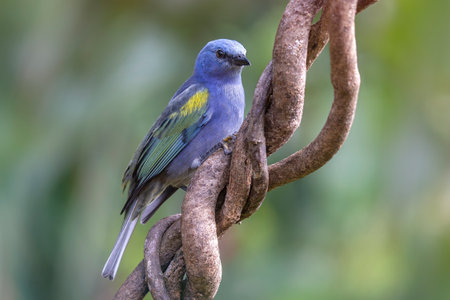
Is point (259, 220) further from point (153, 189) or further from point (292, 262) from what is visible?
point (153, 189)

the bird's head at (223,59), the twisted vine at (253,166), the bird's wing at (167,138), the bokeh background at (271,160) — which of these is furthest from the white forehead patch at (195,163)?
the twisted vine at (253,166)

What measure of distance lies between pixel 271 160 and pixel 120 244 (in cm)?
173

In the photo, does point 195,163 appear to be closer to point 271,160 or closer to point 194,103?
point 194,103

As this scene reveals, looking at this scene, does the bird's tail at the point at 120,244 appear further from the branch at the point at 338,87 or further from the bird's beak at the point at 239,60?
the branch at the point at 338,87

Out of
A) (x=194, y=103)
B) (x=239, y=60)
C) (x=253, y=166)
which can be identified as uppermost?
(x=239, y=60)

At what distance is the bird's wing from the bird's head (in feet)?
0.58

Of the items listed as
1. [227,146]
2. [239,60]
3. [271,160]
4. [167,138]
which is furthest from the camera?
[271,160]

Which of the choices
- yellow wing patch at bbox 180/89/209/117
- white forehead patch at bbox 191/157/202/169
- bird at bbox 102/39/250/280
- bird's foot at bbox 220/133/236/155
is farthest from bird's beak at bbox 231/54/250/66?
bird's foot at bbox 220/133/236/155

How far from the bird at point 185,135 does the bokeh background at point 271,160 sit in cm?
108

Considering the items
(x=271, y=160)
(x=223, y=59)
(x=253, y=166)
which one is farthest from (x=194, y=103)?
(x=253, y=166)

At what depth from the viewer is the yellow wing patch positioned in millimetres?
3629

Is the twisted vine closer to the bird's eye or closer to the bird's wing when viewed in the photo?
the bird's wing

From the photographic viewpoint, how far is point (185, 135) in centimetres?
360

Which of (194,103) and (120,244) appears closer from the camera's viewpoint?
(120,244)
